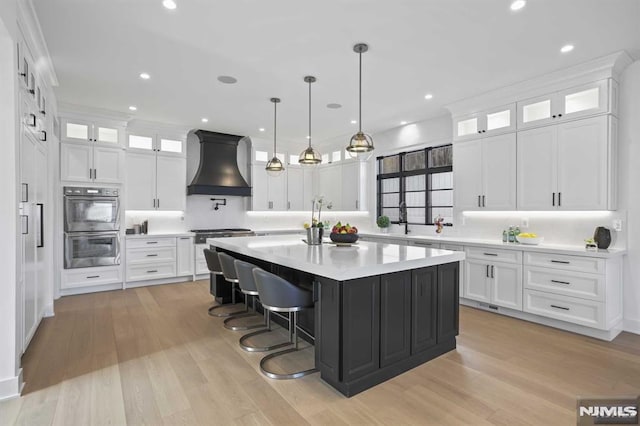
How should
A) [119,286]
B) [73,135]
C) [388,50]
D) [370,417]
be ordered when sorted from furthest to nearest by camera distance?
[119,286] < [73,135] < [388,50] < [370,417]

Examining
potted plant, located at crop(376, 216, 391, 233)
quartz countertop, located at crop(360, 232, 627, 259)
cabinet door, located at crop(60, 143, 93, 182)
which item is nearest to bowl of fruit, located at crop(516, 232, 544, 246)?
quartz countertop, located at crop(360, 232, 627, 259)

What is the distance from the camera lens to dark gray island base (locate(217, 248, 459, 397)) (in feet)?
7.91

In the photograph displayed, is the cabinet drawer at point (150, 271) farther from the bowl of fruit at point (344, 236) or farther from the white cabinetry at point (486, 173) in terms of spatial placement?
the white cabinetry at point (486, 173)

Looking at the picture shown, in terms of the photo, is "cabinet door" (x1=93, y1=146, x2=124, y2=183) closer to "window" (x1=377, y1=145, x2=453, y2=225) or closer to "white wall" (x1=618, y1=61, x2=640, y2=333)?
"window" (x1=377, y1=145, x2=453, y2=225)

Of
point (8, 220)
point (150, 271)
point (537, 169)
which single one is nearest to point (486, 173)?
point (537, 169)

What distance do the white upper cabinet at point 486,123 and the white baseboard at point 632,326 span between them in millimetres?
2540

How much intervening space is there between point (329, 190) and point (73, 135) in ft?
15.9

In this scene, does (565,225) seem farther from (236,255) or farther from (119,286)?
(119,286)

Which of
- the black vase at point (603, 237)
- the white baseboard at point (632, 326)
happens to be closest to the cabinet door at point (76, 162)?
the black vase at point (603, 237)

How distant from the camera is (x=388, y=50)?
11.1ft

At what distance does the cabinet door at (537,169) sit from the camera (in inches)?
158

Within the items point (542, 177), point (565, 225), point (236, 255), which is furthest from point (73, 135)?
point (565, 225)

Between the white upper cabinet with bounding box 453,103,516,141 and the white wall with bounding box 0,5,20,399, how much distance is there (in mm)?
5005

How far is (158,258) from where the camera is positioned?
601cm
